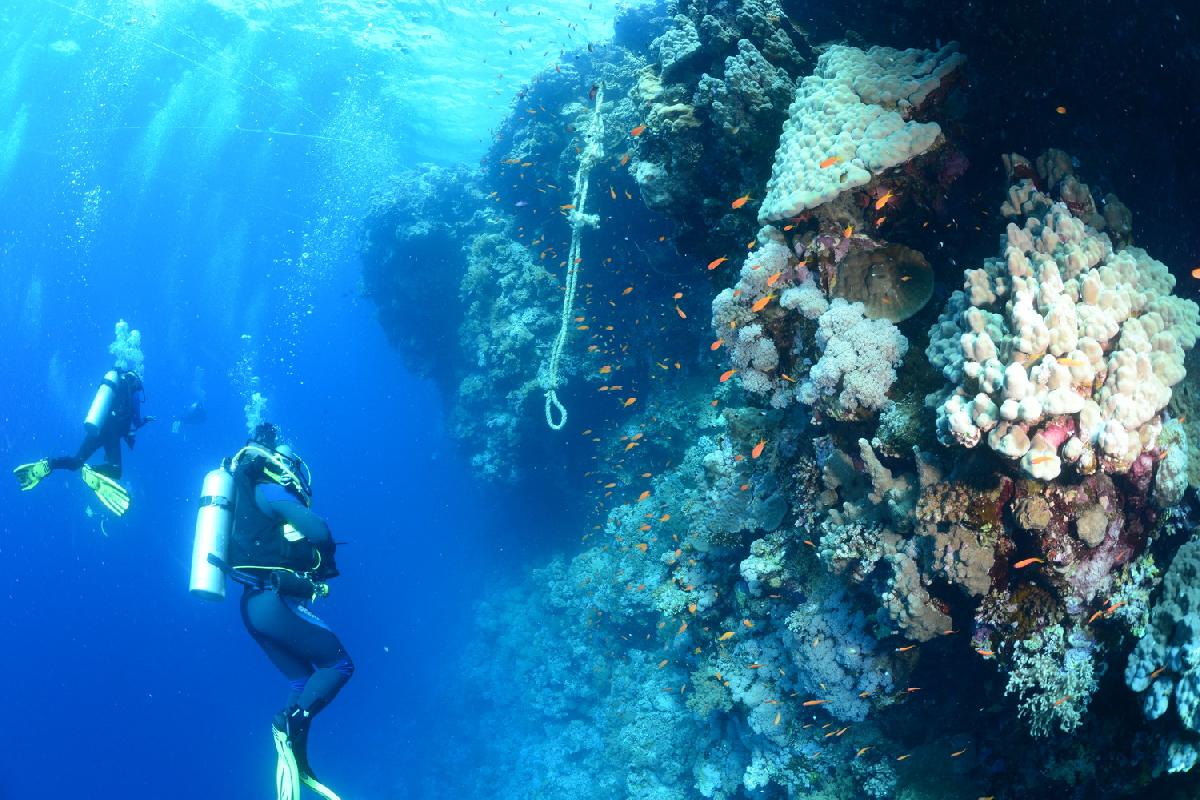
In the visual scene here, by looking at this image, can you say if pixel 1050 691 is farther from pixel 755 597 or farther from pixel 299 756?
pixel 299 756

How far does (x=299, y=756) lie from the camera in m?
5.22

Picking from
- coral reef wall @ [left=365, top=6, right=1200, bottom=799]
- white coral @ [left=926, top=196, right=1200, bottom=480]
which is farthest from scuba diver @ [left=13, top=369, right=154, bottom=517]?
white coral @ [left=926, top=196, right=1200, bottom=480]

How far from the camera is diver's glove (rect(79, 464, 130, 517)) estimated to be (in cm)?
823

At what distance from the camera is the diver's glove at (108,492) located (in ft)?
27.0

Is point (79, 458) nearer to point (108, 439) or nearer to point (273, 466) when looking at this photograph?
point (108, 439)

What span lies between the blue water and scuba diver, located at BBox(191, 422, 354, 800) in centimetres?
1293

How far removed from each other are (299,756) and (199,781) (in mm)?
46364

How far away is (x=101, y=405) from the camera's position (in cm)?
994

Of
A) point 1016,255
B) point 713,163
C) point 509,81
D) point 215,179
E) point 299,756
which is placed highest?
point 215,179

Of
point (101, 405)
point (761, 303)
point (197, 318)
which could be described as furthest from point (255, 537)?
point (197, 318)

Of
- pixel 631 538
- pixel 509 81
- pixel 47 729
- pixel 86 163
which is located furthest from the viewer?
pixel 47 729

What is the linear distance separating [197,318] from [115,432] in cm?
8246

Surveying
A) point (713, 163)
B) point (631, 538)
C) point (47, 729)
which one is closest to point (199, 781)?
point (47, 729)

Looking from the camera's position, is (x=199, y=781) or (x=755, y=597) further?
(x=199, y=781)
